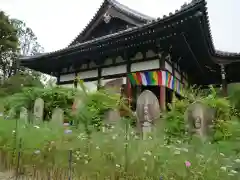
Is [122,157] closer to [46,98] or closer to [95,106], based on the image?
[95,106]

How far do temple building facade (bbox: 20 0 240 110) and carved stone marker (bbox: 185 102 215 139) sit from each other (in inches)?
133

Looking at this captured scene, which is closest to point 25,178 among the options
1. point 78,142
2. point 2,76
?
point 78,142

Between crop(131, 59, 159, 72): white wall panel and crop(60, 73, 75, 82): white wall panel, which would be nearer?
crop(131, 59, 159, 72): white wall panel

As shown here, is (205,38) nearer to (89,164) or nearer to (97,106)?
(97,106)

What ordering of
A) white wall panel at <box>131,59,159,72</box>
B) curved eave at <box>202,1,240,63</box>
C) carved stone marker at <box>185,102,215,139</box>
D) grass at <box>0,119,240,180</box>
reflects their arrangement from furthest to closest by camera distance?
white wall panel at <box>131,59,159,72</box> < curved eave at <box>202,1,240,63</box> < carved stone marker at <box>185,102,215,139</box> < grass at <box>0,119,240,180</box>

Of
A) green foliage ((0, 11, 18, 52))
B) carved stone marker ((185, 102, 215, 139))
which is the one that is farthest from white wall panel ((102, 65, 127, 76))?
green foliage ((0, 11, 18, 52))

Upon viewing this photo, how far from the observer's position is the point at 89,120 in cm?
413

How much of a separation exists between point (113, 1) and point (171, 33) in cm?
417

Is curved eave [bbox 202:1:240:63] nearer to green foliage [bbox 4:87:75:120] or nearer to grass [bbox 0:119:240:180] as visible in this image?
green foliage [bbox 4:87:75:120]

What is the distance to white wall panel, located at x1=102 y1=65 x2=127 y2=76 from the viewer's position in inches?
354

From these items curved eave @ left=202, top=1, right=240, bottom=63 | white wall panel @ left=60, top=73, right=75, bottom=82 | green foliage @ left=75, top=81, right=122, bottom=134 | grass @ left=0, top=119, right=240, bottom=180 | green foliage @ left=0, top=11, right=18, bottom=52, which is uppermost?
green foliage @ left=0, top=11, right=18, bottom=52

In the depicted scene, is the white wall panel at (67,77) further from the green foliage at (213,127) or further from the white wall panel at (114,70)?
the green foliage at (213,127)

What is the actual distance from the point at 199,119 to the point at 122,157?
1358 mm

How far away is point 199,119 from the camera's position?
319 centimetres
